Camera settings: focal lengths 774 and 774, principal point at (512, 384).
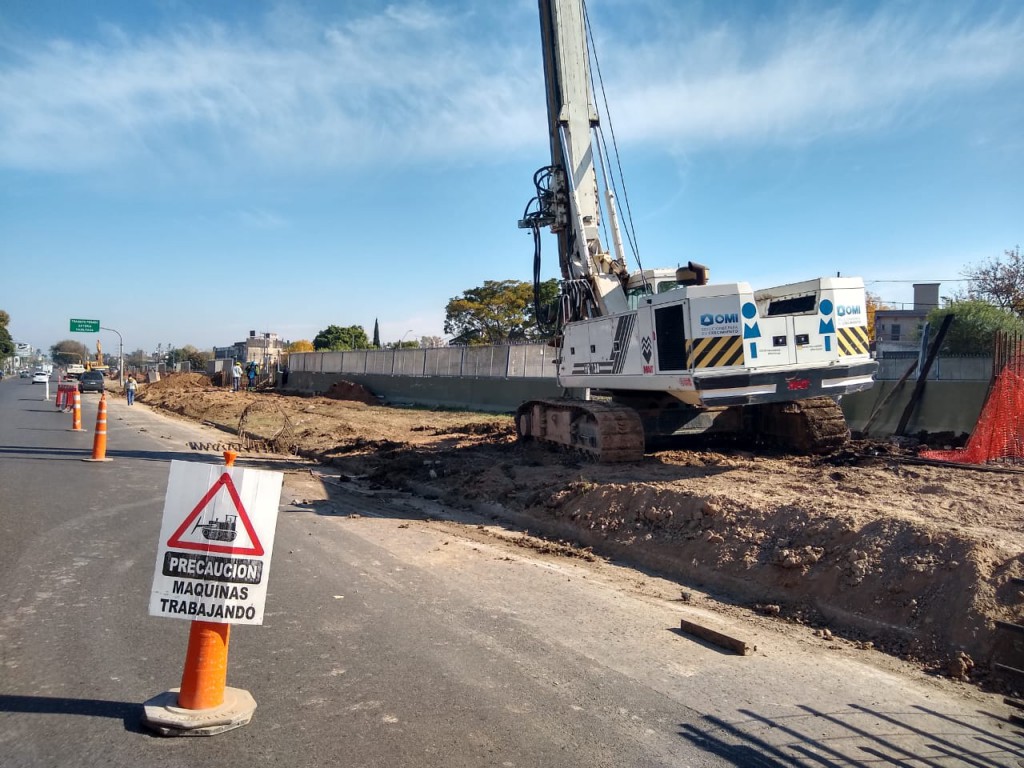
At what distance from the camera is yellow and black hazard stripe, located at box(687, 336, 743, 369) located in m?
10.4

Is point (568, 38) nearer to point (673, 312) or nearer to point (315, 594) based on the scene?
point (673, 312)

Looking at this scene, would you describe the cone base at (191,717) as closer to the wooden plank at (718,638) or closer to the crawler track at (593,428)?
the wooden plank at (718,638)

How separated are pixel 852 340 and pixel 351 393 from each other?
1173 inches

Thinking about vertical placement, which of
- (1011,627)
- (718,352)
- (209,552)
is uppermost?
(718,352)

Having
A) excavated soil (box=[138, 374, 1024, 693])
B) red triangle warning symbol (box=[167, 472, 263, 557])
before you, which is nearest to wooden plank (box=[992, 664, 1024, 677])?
excavated soil (box=[138, 374, 1024, 693])

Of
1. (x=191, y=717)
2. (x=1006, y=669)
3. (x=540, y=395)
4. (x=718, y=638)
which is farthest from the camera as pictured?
(x=540, y=395)

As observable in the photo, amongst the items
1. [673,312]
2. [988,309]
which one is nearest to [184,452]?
[673,312]

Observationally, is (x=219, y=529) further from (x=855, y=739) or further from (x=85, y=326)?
(x=85, y=326)

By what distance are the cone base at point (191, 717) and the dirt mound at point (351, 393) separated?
1266 inches

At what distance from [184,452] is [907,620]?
1476cm

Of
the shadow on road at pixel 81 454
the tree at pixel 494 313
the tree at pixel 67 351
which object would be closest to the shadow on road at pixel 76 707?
the shadow on road at pixel 81 454

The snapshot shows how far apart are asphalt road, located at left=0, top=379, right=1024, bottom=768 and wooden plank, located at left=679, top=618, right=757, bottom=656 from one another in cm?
7

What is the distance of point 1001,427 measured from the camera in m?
11.2

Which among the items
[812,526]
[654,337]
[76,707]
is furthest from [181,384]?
[76,707]
